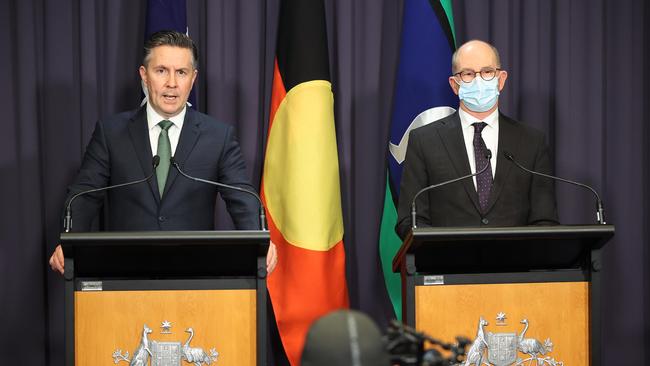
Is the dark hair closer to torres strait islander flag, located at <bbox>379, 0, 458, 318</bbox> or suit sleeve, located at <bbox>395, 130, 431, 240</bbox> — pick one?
suit sleeve, located at <bbox>395, 130, 431, 240</bbox>

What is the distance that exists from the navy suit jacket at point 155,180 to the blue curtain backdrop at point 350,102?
1056 mm

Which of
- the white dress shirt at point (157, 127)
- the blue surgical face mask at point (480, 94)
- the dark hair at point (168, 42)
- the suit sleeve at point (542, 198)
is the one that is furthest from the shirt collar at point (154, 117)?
the suit sleeve at point (542, 198)

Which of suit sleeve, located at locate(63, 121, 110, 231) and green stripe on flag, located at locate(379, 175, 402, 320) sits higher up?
suit sleeve, located at locate(63, 121, 110, 231)

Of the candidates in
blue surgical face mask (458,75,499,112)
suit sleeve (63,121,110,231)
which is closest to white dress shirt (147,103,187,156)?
suit sleeve (63,121,110,231)

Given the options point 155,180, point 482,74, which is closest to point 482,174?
point 482,74

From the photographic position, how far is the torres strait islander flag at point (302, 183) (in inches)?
187

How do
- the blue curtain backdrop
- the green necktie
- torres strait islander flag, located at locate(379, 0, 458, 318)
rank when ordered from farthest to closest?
1. the blue curtain backdrop
2. torres strait islander flag, located at locate(379, 0, 458, 318)
3. the green necktie

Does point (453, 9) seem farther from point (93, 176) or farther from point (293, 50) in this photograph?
point (93, 176)

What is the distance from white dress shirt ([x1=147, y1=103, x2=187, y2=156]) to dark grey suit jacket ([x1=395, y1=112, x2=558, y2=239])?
0.99m

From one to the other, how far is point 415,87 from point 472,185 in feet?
3.64

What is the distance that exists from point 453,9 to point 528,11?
42 centimetres

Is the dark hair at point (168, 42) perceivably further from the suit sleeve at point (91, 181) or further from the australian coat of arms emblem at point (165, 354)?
the australian coat of arms emblem at point (165, 354)

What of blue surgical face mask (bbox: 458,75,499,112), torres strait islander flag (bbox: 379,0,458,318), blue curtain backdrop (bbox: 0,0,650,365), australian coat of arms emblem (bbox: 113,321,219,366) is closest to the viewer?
australian coat of arms emblem (bbox: 113,321,219,366)

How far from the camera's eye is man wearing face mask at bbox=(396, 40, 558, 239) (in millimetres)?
3906
